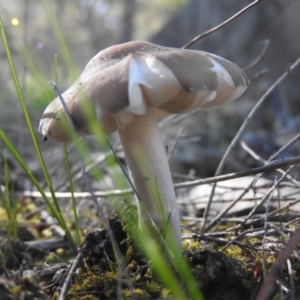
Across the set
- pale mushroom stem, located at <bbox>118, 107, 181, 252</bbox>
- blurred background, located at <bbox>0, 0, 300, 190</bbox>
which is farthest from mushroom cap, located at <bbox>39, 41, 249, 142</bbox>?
blurred background, located at <bbox>0, 0, 300, 190</bbox>

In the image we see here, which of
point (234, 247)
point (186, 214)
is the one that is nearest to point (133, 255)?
point (234, 247)

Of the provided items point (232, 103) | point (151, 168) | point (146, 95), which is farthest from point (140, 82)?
point (232, 103)

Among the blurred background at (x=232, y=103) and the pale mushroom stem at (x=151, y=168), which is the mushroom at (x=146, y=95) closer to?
the pale mushroom stem at (x=151, y=168)

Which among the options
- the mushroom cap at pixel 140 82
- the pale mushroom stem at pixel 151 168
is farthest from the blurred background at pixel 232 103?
the mushroom cap at pixel 140 82

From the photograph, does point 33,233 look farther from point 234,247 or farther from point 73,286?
point 234,247

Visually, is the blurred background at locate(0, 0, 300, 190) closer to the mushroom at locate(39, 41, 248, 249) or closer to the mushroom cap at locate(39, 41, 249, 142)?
the mushroom at locate(39, 41, 248, 249)

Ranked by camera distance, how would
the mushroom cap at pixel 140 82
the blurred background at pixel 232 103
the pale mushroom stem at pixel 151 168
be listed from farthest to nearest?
the blurred background at pixel 232 103, the pale mushroom stem at pixel 151 168, the mushroom cap at pixel 140 82

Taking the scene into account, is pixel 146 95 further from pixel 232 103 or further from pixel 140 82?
pixel 232 103
